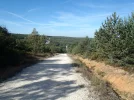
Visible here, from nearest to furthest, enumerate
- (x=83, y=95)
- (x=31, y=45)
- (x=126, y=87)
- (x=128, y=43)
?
(x=83, y=95) → (x=126, y=87) → (x=128, y=43) → (x=31, y=45)

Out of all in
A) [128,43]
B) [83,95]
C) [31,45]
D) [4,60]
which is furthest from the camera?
[31,45]

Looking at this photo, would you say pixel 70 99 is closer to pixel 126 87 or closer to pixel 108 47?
pixel 126 87

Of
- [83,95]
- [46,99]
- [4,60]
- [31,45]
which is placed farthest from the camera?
[31,45]

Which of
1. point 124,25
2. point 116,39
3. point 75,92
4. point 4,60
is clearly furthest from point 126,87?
point 124,25

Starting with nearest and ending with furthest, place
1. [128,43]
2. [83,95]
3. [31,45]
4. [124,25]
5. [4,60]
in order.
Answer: [83,95]
[4,60]
[128,43]
[124,25]
[31,45]

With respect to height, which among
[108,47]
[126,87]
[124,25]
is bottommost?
[126,87]

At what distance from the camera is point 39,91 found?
10.3 m

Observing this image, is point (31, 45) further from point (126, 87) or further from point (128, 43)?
point (126, 87)

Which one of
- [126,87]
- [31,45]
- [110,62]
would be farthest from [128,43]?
[31,45]

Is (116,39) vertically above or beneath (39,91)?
above

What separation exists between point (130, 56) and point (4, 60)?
13885 millimetres

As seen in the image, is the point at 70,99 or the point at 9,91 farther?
the point at 9,91

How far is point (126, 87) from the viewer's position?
13453 millimetres

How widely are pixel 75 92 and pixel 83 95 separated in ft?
2.28
